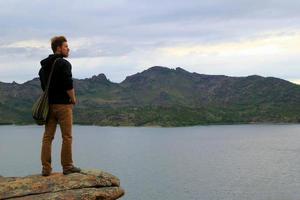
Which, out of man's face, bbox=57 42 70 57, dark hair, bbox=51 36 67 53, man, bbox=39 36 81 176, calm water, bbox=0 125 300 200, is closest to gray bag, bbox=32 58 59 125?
man, bbox=39 36 81 176

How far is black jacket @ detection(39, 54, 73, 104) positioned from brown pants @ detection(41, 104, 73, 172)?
26 cm

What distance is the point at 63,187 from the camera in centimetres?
1438

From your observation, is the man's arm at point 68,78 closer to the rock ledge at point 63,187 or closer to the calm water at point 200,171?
the rock ledge at point 63,187

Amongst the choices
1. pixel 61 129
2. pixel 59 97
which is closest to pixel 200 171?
pixel 61 129

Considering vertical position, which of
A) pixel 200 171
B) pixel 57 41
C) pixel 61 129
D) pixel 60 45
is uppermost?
pixel 57 41

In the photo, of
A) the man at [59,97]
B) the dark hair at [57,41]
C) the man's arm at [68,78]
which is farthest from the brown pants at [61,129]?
the dark hair at [57,41]

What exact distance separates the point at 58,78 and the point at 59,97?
629mm

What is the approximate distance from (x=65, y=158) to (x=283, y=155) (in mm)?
146072

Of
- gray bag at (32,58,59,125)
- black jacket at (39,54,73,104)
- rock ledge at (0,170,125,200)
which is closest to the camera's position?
rock ledge at (0,170,125,200)

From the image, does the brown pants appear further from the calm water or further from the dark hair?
the calm water

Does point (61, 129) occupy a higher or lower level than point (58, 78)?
lower

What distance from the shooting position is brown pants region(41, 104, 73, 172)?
15.0 metres

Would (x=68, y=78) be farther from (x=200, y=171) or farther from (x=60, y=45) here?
(x=200, y=171)

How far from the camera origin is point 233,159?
5684 inches
